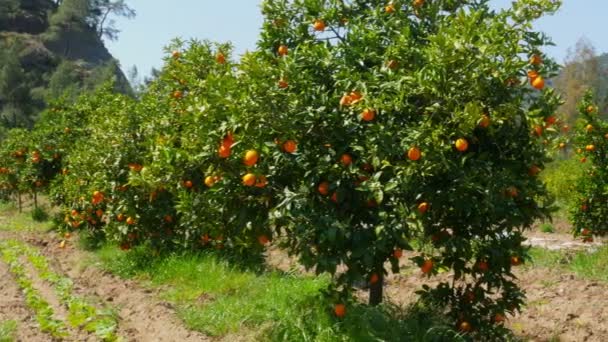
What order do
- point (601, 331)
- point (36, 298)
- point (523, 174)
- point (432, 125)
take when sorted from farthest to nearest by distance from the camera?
point (36, 298)
point (601, 331)
point (523, 174)
point (432, 125)

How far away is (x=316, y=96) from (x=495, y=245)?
1.61 m

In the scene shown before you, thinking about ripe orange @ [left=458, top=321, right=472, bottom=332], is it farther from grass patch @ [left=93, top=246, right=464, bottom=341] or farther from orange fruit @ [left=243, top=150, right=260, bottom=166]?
orange fruit @ [left=243, top=150, right=260, bottom=166]

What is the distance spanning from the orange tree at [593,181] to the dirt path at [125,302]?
6.12 m

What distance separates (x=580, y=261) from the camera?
24.7 ft

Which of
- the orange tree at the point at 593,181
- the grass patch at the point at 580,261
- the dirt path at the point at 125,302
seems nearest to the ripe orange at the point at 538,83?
the dirt path at the point at 125,302

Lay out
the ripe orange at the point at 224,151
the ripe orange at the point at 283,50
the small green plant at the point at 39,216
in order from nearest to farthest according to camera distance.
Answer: the ripe orange at the point at 224,151 < the ripe orange at the point at 283,50 < the small green plant at the point at 39,216

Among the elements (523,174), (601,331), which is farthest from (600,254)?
(523,174)

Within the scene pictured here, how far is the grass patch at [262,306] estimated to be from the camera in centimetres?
430

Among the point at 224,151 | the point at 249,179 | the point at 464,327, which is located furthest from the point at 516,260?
the point at 224,151

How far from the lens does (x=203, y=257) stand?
24.1 feet

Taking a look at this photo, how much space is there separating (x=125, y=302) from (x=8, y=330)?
131cm

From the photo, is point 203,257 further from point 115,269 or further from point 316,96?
point 316,96

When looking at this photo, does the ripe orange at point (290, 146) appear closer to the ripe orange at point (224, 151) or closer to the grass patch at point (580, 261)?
the ripe orange at point (224, 151)

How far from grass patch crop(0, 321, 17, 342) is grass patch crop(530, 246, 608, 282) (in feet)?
19.3
